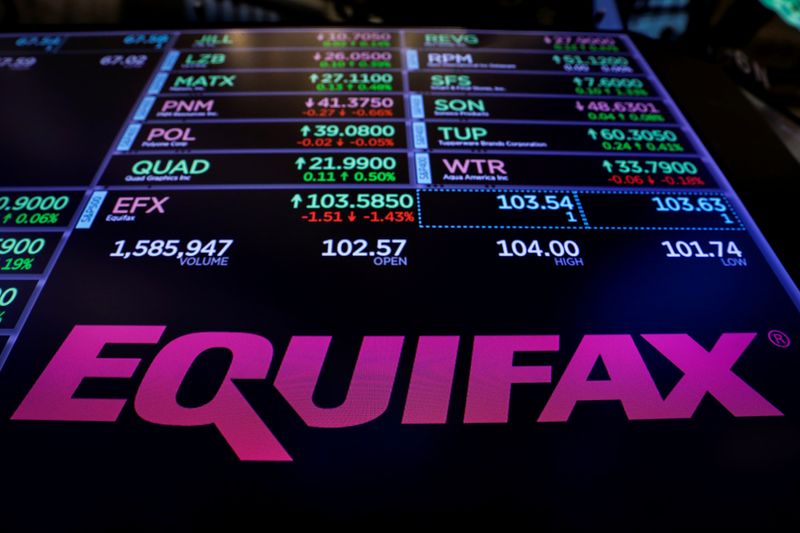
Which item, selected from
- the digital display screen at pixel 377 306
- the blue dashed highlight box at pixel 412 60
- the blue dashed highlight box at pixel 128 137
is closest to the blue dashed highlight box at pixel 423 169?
the digital display screen at pixel 377 306

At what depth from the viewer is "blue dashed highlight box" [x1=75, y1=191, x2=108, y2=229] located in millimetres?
1321

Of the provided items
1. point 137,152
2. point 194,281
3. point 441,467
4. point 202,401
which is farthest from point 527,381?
point 137,152

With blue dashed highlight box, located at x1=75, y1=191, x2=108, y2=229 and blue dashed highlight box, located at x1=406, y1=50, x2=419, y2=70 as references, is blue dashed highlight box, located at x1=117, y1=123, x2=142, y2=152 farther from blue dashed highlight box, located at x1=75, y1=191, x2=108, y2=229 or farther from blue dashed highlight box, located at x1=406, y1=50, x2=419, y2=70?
blue dashed highlight box, located at x1=406, y1=50, x2=419, y2=70

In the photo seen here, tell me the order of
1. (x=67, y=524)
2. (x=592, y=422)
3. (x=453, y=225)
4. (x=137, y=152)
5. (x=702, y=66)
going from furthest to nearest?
(x=702, y=66)
(x=137, y=152)
(x=453, y=225)
(x=592, y=422)
(x=67, y=524)

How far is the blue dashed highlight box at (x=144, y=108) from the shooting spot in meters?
1.61

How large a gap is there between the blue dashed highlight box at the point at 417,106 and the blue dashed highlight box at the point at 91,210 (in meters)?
0.97

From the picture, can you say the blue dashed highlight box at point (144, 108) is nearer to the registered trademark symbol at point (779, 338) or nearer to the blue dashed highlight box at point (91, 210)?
the blue dashed highlight box at point (91, 210)

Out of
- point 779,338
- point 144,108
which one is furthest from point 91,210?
point 779,338

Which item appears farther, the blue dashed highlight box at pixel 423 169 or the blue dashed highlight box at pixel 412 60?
the blue dashed highlight box at pixel 412 60

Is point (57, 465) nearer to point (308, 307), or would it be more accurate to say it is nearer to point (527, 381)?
point (308, 307)

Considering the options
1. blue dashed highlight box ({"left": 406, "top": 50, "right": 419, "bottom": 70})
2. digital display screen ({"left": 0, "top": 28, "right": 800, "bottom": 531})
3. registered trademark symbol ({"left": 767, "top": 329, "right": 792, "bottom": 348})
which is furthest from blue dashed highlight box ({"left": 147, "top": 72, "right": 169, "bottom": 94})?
registered trademark symbol ({"left": 767, "top": 329, "right": 792, "bottom": 348})

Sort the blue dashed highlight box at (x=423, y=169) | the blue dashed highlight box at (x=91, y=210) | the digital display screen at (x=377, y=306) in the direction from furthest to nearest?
the blue dashed highlight box at (x=423, y=169) → the blue dashed highlight box at (x=91, y=210) → the digital display screen at (x=377, y=306)

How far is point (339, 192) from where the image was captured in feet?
4.59

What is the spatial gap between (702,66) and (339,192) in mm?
1527
